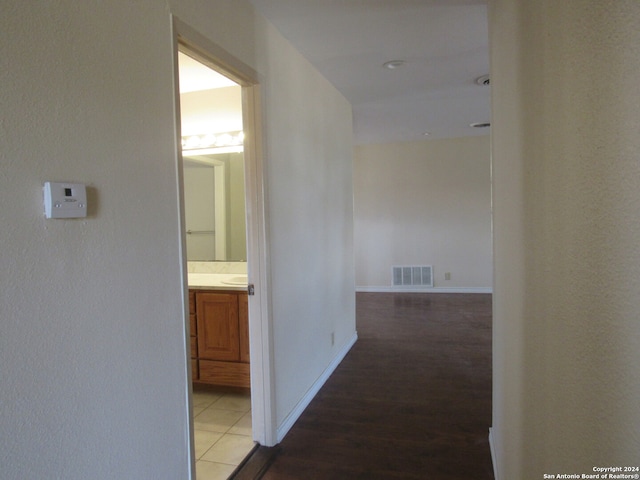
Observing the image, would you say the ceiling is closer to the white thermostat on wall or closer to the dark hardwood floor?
the white thermostat on wall

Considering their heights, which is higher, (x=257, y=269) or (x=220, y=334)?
(x=257, y=269)

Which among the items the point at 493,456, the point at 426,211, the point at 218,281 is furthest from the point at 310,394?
the point at 426,211

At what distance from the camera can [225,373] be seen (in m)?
2.89

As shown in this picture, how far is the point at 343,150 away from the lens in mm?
3822

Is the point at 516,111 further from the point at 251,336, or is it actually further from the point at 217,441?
the point at 217,441

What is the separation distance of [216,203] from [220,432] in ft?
6.15

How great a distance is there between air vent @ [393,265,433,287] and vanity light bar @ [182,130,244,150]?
13.3 ft

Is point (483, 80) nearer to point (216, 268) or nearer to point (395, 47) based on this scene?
point (395, 47)

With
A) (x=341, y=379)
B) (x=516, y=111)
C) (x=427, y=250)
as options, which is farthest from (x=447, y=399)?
(x=427, y=250)

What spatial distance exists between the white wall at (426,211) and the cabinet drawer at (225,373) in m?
4.11

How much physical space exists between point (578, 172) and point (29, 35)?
1.27 meters

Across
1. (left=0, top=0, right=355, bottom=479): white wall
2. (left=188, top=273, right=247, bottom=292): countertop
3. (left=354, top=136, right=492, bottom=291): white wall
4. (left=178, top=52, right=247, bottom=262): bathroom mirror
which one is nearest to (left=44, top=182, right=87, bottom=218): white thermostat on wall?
(left=0, top=0, right=355, bottom=479): white wall

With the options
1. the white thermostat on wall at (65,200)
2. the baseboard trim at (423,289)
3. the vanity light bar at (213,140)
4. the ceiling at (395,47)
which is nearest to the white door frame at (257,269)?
the ceiling at (395,47)

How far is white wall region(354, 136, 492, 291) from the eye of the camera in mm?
6234
